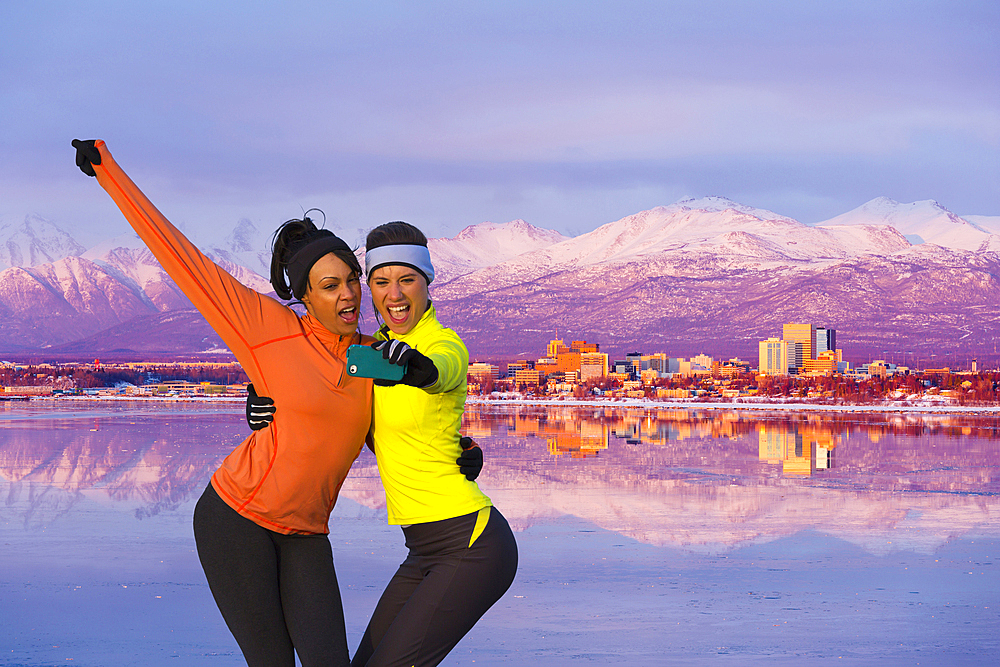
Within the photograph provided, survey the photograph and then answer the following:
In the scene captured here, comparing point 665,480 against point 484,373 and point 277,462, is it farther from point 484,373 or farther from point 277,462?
point 484,373

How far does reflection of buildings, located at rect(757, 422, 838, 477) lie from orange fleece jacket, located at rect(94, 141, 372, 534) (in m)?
13.4

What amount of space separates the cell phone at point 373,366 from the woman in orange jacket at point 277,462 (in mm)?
322

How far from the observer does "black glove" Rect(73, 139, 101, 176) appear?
311 centimetres

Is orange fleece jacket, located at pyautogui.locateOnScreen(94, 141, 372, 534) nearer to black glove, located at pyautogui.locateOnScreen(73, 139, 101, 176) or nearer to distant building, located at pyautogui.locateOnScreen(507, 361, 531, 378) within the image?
black glove, located at pyautogui.locateOnScreen(73, 139, 101, 176)

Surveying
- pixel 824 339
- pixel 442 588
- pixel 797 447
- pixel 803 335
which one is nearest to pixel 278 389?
pixel 442 588

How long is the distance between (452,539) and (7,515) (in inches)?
347

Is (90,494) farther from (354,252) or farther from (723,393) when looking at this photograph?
(723,393)

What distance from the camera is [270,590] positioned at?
3.00 metres

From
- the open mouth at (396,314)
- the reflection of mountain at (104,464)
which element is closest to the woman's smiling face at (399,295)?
the open mouth at (396,314)

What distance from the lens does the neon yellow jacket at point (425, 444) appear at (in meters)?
2.95

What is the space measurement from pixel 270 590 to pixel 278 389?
52 cm

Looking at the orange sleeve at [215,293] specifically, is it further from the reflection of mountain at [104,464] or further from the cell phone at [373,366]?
the reflection of mountain at [104,464]

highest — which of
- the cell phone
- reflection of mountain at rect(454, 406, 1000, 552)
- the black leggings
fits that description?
the cell phone

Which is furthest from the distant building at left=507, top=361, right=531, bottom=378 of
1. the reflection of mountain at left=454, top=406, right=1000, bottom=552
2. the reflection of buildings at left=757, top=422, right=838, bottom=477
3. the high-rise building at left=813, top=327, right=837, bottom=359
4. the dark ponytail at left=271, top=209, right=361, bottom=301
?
the dark ponytail at left=271, top=209, right=361, bottom=301
